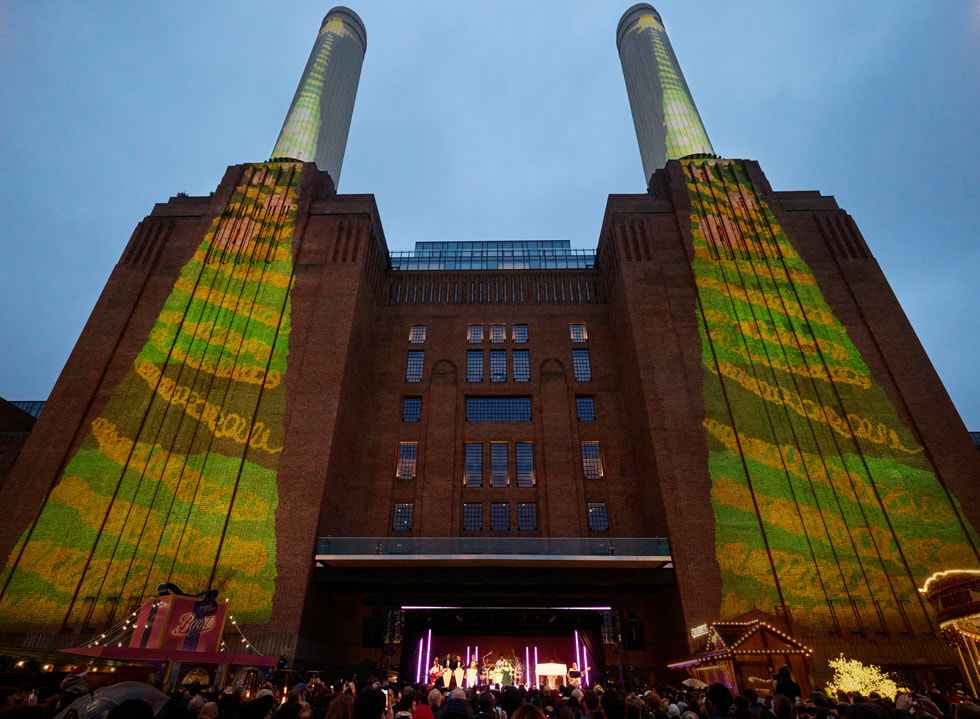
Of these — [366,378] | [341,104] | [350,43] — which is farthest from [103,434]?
[350,43]

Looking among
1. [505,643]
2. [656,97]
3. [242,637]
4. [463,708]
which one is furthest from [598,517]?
[656,97]

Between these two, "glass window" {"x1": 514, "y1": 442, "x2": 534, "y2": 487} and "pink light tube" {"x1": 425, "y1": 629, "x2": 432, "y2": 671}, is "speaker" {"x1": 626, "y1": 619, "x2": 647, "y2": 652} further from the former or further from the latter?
"pink light tube" {"x1": 425, "y1": 629, "x2": 432, "y2": 671}

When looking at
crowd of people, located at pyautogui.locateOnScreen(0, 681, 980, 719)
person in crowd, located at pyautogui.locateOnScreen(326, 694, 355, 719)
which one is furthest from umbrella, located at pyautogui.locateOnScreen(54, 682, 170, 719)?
person in crowd, located at pyautogui.locateOnScreen(326, 694, 355, 719)

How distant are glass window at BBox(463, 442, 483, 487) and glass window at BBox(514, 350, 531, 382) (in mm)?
5833

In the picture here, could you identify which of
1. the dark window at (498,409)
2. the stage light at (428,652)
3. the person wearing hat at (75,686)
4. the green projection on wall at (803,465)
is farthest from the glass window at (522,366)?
the person wearing hat at (75,686)

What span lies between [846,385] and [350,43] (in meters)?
65.1

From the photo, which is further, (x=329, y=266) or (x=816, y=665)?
(x=329, y=266)

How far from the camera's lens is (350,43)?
220 feet

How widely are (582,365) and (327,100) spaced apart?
40.1 meters

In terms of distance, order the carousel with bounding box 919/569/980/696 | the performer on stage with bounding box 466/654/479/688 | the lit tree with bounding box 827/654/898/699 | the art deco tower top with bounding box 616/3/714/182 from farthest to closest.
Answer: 1. the art deco tower top with bounding box 616/3/714/182
2. the performer on stage with bounding box 466/654/479/688
3. the lit tree with bounding box 827/654/898/699
4. the carousel with bounding box 919/569/980/696

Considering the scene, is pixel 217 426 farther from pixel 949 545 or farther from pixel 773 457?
pixel 949 545

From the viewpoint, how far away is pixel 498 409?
3841cm

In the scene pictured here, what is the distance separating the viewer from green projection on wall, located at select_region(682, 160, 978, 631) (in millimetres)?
26719

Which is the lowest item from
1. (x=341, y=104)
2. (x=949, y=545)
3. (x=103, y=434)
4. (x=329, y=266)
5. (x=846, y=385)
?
(x=949, y=545)
